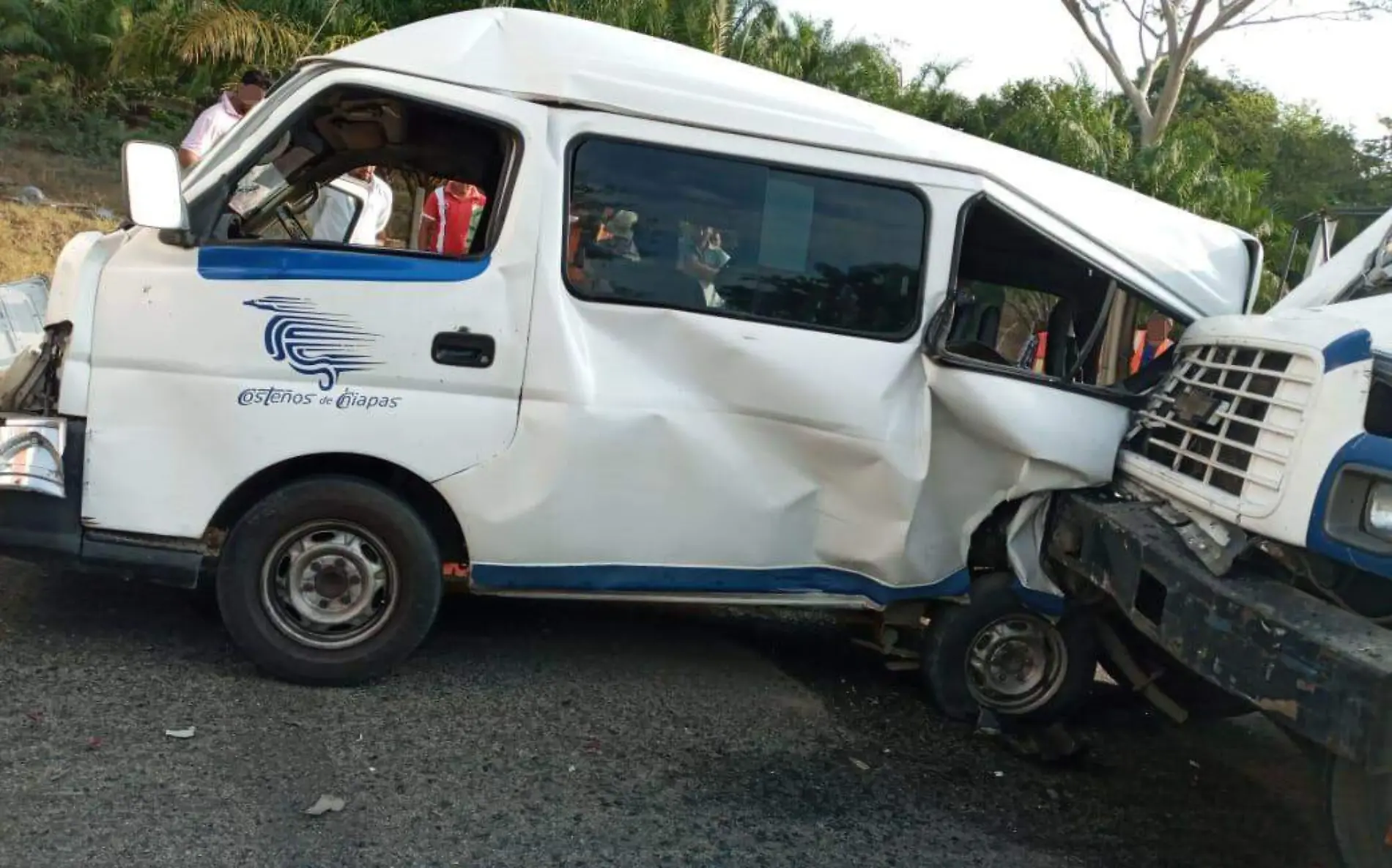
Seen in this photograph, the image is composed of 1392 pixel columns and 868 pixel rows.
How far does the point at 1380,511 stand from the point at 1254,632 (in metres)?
0.47

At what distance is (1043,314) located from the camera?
5301 millimetres

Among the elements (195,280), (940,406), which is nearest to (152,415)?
(195,280)

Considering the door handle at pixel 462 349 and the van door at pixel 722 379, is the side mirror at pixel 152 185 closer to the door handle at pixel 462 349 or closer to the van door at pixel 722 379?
the door handle at pixel 462 349

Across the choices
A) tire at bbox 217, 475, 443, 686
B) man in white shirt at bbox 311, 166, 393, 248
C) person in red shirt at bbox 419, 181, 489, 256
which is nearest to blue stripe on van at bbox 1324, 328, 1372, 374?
person in red shirt at bbox 419, 181, 489, 256

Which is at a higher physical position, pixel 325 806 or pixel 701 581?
pixel 701 581

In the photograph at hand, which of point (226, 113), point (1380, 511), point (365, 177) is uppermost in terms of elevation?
point (226, 113)

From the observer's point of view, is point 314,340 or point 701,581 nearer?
point 314,340

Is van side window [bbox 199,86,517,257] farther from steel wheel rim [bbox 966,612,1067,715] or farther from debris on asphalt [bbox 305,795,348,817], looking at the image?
A: steel wheel rim [bbox 966,612,1067,715]

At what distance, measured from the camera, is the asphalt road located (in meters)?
3.50

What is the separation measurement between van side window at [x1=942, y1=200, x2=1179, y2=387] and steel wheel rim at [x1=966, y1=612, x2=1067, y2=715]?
1.03 m

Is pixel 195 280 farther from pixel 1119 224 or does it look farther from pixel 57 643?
pixel 1119 224

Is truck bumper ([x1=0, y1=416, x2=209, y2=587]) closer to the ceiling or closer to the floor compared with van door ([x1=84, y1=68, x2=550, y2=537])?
closer to the floor

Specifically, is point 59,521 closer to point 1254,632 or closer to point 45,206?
point 1254,632

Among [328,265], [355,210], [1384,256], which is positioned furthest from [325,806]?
[1384,256]
